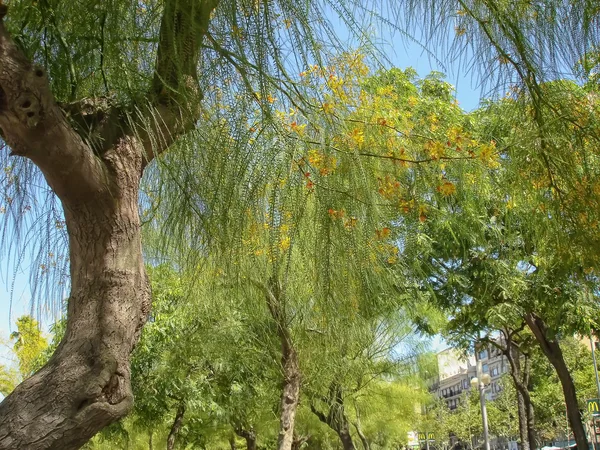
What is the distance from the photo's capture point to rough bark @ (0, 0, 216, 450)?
6.38 feet

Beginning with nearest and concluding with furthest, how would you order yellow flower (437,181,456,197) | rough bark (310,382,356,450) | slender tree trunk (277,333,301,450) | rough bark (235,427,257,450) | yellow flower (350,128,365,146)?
yellow flower (350,128,365,146) < yellow flower (437,181,456,197) < slender tree trunk (277,333,301,450) < rough bark (310,382,356,450) < rough bark (235,427,257,450)

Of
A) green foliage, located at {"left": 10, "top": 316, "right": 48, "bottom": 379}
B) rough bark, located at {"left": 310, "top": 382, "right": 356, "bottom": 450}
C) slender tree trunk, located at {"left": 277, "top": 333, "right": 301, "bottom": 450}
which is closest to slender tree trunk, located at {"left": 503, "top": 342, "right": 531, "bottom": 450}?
rough bark, located at {"left": 310, "top": 382, "right": 356, "bottom": 450}

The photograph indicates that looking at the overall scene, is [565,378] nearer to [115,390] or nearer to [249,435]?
[249,435]

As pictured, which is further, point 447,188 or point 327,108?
point 447,188

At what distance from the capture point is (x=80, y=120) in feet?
7.53

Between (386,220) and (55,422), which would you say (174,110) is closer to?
(386,220)

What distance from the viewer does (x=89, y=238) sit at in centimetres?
230

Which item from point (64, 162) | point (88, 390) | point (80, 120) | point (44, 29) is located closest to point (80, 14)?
point (44, 29)

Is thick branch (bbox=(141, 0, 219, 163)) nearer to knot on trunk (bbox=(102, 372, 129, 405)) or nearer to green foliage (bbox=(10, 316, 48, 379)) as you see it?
knot on trunk (bbox=(102, 372, 129, 405))

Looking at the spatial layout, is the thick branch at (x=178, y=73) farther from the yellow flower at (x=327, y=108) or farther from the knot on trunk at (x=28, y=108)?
the yellow flower at (x=327, y=108)

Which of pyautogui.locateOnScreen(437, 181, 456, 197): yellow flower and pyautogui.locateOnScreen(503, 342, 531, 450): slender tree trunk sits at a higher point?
pyautogui.locateOnScreen(503, 342, 531, 450): slender tree trunk

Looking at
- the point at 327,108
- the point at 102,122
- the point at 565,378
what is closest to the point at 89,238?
the point at 102,122

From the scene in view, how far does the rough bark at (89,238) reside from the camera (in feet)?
6.38

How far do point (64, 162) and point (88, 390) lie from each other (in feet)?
2.25
